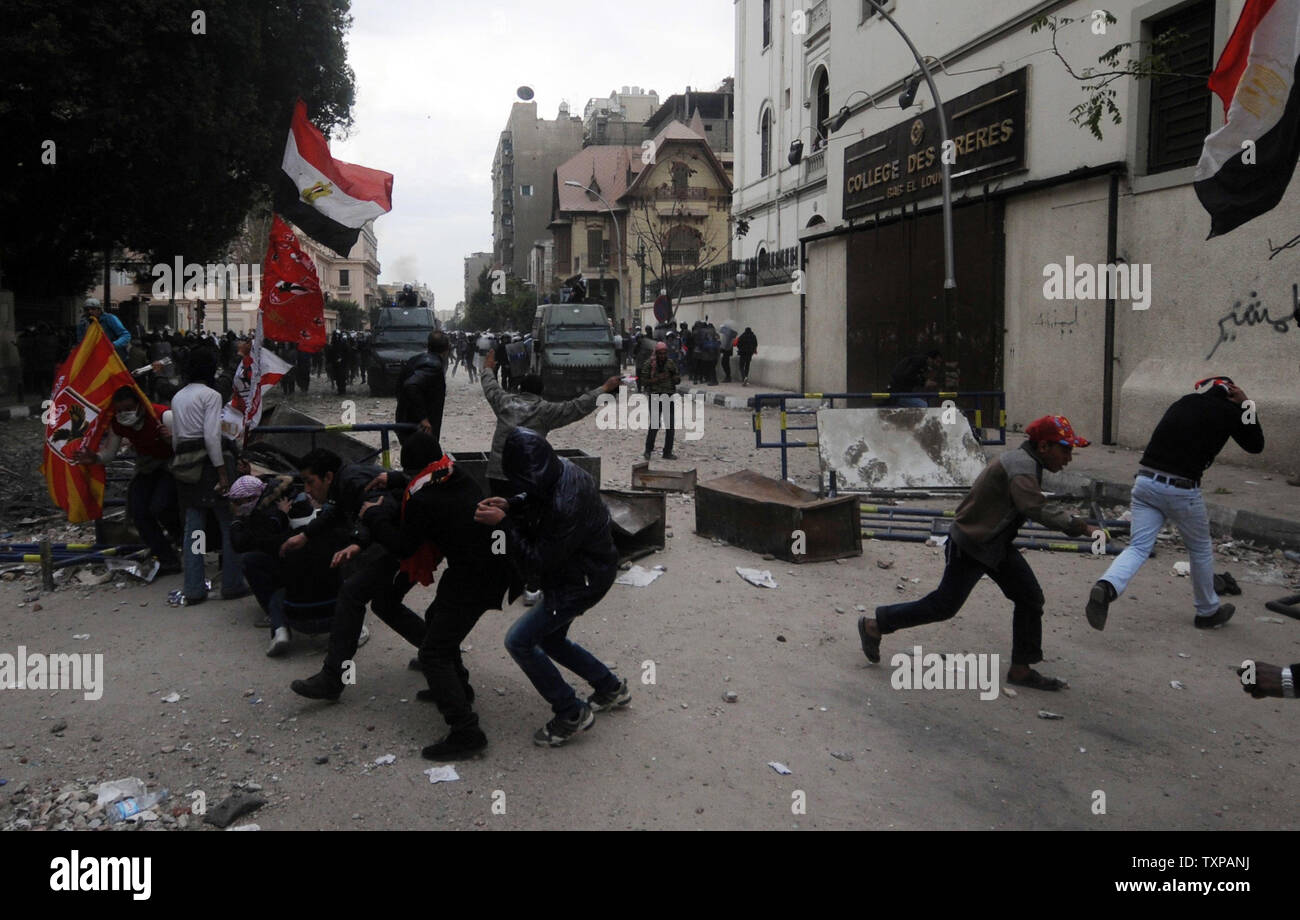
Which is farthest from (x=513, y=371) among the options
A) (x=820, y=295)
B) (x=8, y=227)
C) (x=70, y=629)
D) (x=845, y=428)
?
(x=70, y=629)

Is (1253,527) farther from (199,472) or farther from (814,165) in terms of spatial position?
(814,165)

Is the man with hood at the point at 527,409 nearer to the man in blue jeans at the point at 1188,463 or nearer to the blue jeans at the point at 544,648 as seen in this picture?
the blue jeans at the point at 544,648

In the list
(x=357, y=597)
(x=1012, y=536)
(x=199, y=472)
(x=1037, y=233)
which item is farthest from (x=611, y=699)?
(x=1037, y=233)

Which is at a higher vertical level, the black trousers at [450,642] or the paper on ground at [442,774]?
the black trousers at [450,642]

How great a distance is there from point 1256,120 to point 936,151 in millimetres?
12079

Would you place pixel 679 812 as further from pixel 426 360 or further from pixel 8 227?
pixel 8 227

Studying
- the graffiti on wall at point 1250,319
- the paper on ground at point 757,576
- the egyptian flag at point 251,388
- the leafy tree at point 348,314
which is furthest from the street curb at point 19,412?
the leafy tree at point 348,314

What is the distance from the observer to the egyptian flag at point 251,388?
7.08m

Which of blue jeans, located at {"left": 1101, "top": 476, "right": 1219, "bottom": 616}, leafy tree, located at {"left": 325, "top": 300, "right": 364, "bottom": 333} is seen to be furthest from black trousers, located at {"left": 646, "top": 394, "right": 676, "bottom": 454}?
leafy tree, located at {"left": 325, "top": 300, "right": 364, "bottom": 333}

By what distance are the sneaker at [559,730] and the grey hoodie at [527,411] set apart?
2502 millimetres

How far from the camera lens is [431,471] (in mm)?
4484

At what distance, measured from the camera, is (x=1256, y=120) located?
6867mm

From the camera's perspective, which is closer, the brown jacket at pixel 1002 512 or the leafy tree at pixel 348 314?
the brown jacket at pixel 1002 512

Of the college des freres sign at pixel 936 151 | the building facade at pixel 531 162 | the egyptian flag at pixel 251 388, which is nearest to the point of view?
the egyptian flag at pixel 251 388
